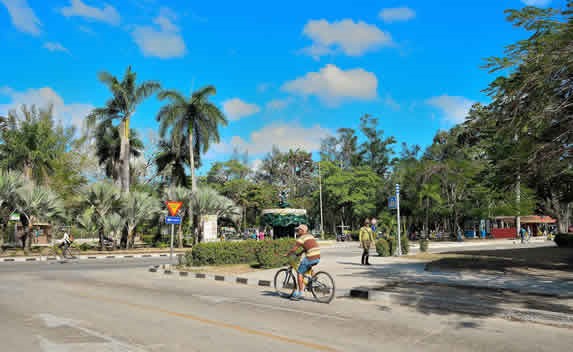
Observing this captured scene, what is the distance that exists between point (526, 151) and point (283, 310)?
27.6 feet

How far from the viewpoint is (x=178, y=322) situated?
7414 mm

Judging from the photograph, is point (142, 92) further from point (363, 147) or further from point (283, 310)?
point (363, 147)

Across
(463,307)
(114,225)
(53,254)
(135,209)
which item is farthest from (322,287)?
(135,209)

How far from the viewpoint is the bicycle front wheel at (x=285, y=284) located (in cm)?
1017

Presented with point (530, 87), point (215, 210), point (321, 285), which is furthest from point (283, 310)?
point (215, 210)

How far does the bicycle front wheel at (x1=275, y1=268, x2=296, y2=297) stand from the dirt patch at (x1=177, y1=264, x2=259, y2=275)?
4.58 m

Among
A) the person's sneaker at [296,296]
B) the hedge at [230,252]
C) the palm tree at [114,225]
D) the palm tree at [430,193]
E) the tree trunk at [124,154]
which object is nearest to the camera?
the person's sneaker at [296,296]

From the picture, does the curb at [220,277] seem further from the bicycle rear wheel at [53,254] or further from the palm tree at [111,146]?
the palm tree at [111,146]

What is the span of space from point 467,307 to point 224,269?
32.5ft

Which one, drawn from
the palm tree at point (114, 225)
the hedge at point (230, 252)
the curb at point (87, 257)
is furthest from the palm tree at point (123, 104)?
the hedge at point (230, 252)

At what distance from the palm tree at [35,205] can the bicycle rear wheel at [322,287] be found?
26288 mm

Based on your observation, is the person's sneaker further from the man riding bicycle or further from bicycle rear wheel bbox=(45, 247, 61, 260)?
bicycle rear wheel bbox=(45, 247, 61, 260)

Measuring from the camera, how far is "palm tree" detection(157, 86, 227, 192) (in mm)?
35719

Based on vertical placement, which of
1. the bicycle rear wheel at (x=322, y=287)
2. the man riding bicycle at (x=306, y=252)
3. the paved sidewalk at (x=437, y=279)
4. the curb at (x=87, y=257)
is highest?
the man riding bicycle at (x=306, y=252)
